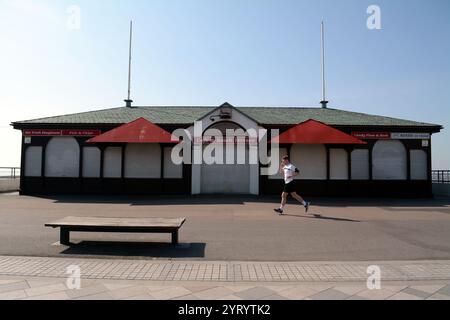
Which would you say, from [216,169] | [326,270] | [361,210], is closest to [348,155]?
[361,210]

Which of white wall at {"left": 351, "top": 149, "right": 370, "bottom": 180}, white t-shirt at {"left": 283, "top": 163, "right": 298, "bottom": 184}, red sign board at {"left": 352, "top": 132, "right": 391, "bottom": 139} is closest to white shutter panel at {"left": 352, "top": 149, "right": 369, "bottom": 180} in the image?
white wall at {"left": 351, "top": 149, "right": 370, "bottom": 180}

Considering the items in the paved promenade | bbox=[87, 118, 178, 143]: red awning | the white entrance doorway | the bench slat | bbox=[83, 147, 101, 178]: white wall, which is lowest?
the paved promenade

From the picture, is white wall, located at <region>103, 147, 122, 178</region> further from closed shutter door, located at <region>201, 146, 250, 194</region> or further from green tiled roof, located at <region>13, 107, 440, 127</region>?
closed shutter door, located at <region>201, 146, 250, 194</region>

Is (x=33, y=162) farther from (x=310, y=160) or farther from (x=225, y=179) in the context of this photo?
(x=310, y=160)

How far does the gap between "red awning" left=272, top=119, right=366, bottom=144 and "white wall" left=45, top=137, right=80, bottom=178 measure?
33.8ft

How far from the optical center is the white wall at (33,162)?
17.0 m

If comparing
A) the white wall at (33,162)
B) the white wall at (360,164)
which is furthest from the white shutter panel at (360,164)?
the white wall at (33,162)

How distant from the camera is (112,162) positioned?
17047 mm

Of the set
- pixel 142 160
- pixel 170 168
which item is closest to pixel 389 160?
pixel 170 168

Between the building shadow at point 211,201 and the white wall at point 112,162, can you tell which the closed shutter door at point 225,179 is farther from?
the white wall at point 112,162

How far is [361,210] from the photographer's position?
40.2 feet

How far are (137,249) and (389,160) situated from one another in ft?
49.2

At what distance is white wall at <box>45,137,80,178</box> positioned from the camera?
17031mm

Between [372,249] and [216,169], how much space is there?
11.0 meters
